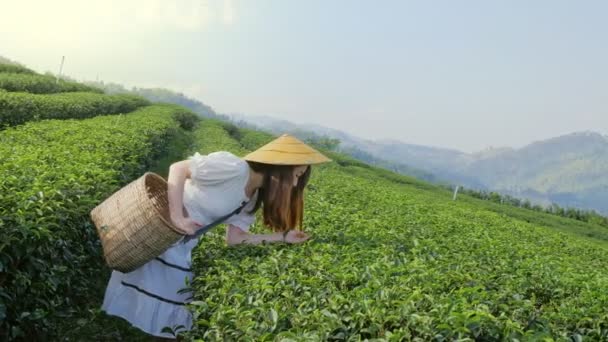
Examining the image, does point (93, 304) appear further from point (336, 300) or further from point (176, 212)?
point (336, 300)

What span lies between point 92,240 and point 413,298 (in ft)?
12.0

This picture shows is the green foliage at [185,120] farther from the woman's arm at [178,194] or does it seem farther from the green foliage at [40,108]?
the woman's arm at [178,194]

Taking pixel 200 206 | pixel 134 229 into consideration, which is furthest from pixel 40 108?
pixel 134 229

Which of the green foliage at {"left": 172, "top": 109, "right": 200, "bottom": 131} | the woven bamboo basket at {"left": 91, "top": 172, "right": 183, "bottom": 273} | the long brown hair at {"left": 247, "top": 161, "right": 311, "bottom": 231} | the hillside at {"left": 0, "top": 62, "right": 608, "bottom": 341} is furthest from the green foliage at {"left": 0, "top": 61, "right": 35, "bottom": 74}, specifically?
the long brown hair at {"left": 247, "top": 161, "right": 311, "bottom": 231}

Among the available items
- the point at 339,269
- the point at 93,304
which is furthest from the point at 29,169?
the point at 339,269

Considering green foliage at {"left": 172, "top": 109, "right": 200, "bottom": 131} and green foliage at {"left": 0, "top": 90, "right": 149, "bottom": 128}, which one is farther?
green foliage at {"left": 172, "top": 109, "right": 200, "bottom": 131}

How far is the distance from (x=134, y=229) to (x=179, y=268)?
483 mm

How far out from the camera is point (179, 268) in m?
4.00

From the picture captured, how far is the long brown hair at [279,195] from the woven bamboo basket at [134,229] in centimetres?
72

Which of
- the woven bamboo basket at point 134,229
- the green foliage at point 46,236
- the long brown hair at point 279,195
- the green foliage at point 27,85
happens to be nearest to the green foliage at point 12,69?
the green foliage at point 27,85

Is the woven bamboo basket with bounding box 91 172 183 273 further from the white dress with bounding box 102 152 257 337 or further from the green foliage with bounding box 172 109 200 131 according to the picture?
the green foliage with bounding box 172 109 200 131

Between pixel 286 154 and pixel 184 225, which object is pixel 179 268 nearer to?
pixel 184 225

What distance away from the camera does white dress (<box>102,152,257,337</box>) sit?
3.91 metres

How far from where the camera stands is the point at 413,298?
2.69m
